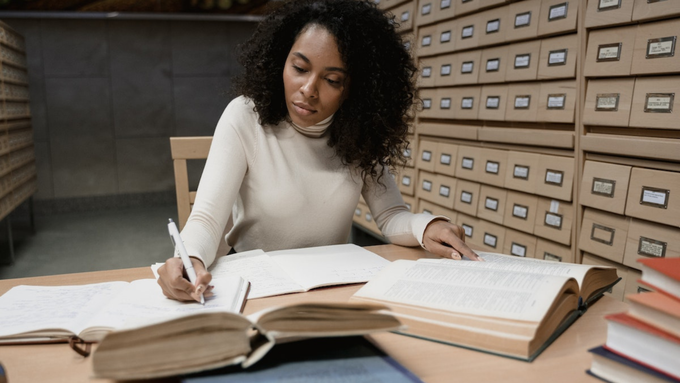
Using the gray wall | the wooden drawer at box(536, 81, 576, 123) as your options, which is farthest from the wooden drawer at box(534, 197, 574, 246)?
the gray wall

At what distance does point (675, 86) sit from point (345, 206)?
3.76ft

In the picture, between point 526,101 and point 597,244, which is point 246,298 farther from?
point 526,101

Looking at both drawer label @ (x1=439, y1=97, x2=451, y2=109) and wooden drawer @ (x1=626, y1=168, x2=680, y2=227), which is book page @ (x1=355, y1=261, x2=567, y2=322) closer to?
wooden drawer @ (x1=626, y1=168, x2=680, y2=227)

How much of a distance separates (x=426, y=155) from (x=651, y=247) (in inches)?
60.1

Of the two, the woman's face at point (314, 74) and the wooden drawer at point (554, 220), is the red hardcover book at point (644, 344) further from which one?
the wooden drawer at point (554, 220)

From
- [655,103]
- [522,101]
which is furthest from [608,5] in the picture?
[522,101]

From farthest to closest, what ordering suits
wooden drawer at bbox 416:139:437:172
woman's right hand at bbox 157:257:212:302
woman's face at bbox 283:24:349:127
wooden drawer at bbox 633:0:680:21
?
wooden drawer at bbox 416:139:437:172 → wooden drawer at bbox 633:0:680:21 → woman's face at bbox 283:24:349:127 → woman's right hand at bbox 157:257:212:302

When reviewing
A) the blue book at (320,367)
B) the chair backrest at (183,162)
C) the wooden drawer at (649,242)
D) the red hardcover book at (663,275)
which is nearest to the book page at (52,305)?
the blue book at (320,367)

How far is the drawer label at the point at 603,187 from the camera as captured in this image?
74.1 inches

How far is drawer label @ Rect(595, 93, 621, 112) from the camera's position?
1.86 metres

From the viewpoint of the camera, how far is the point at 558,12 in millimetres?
2111

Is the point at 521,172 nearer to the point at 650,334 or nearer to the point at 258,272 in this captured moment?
the point at 258,272

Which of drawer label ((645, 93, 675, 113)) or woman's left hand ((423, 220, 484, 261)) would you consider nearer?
woman's left hand ((423, 220, 484, 261))

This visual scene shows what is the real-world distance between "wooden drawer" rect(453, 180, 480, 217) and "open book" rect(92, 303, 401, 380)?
2.21 m
